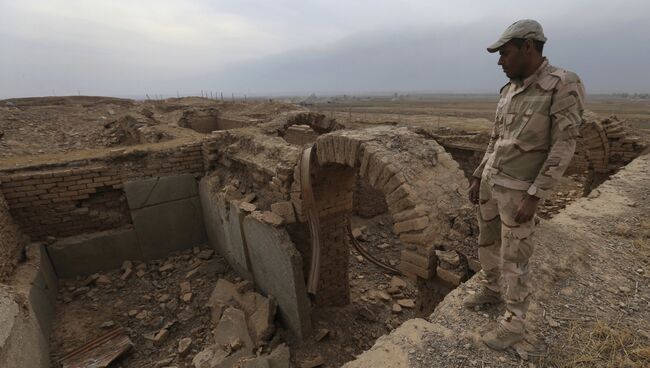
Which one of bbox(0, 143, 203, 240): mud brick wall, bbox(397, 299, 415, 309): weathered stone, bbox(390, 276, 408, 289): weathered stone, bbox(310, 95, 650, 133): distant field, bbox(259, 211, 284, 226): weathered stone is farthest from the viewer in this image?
bbox(310, 95, 650, 133): distant field

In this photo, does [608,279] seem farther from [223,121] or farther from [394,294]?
[223,121]

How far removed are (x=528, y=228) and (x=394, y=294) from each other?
4.59 metres

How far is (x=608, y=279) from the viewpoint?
2.68m

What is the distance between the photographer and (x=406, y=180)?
11.1 ft

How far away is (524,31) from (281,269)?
3.93m

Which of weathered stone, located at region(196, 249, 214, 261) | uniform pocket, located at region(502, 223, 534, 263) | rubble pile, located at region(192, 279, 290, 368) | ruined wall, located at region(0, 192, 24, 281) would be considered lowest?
rubble pile, located at region(192, 279, 290, 368)

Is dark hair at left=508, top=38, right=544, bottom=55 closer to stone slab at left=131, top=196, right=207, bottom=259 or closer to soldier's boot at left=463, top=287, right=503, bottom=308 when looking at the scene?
soldier's boot at left=463, top=287, right=503, bottom=308

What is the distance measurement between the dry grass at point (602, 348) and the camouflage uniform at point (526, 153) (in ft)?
0.97

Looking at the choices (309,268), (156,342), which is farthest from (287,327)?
(156,342)

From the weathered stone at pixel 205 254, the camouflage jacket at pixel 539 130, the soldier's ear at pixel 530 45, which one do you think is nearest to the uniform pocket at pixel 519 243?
the camouflage jacket at pixel 539 130

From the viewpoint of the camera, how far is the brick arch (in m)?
3.24

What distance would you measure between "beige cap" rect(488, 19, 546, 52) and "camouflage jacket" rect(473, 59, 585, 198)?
17cm

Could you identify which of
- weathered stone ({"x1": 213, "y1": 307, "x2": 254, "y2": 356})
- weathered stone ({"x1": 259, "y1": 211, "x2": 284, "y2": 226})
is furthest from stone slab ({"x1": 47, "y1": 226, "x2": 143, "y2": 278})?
weathered stone ({"x1": 259, "y1": 211, "x2": 284, "y2": 226})

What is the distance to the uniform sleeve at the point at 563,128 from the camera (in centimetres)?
175
